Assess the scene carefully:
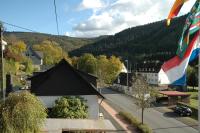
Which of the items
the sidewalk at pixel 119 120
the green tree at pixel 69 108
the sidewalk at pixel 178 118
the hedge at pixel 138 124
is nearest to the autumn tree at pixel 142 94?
the hedge at pixel 138 124

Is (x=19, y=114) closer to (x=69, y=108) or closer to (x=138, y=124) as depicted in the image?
(x=69, y=108)

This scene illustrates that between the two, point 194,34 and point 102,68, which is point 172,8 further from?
point 102,68

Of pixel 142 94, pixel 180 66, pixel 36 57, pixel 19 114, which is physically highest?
pixel 36 57

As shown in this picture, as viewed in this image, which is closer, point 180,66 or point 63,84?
point 180,66

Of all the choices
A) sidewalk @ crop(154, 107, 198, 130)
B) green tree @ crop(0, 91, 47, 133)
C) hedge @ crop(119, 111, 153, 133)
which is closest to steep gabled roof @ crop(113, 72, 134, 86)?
sidewalk @ crop(154, 107, 198, 130)

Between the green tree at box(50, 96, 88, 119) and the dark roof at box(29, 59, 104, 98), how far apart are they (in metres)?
0.80

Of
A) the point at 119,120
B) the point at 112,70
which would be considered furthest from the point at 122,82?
the point at 119,120

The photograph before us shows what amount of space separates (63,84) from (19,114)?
14208 mm

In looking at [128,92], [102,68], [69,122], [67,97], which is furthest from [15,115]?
[102,68]

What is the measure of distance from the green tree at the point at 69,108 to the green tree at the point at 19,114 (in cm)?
1140

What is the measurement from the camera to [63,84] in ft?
94.7

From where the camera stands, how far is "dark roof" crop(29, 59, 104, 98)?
28.6 meters

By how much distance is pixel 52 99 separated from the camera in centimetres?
2861

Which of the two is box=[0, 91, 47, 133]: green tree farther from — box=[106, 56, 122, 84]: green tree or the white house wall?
box=[106, 56, 122, 84]: green tree
